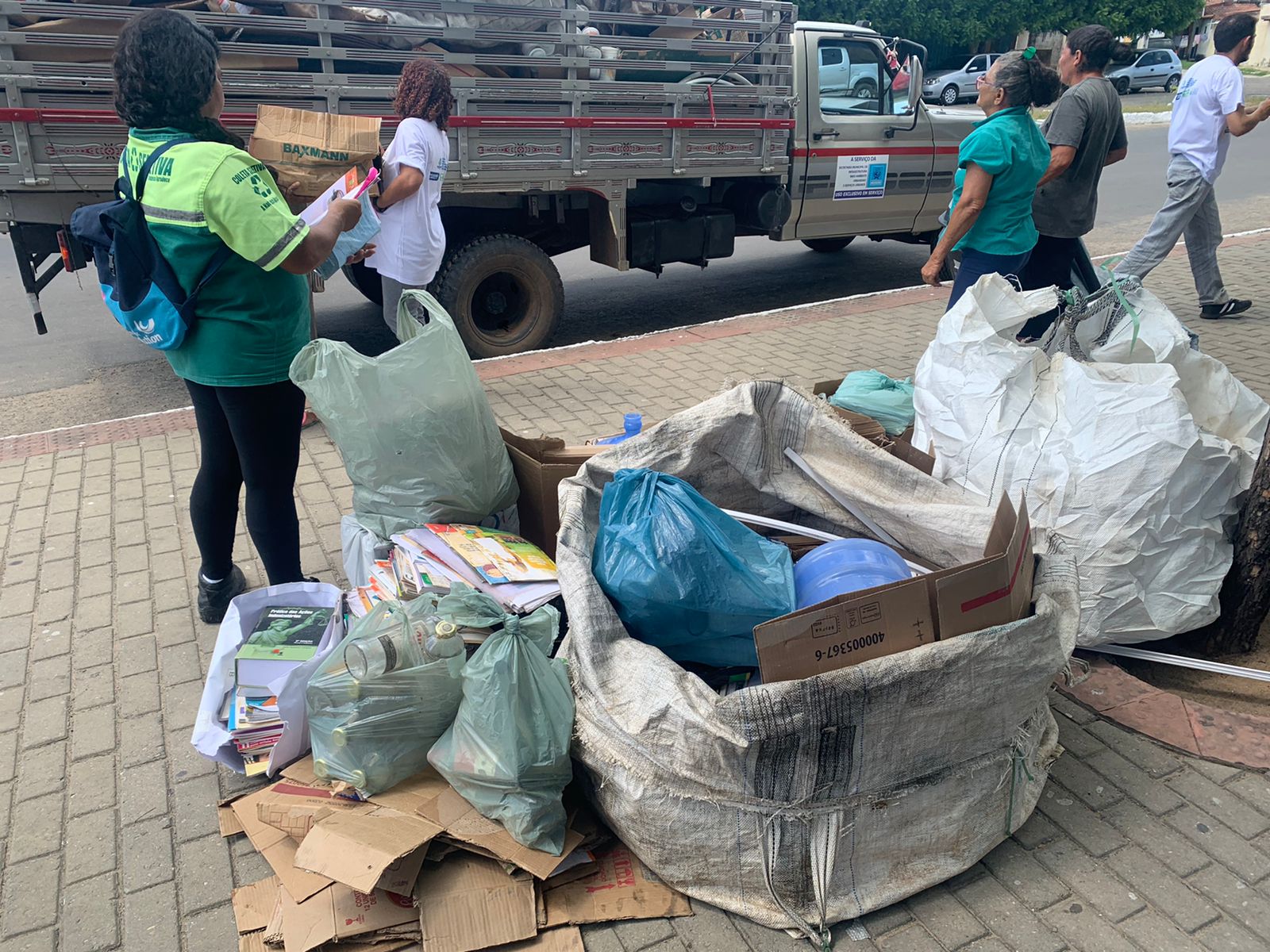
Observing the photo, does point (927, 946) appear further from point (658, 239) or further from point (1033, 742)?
point (658, 239)

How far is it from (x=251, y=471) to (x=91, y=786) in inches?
38.0

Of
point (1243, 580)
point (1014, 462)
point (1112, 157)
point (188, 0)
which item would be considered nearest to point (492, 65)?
point (188, 0)

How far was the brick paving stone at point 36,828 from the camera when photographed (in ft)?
7.45

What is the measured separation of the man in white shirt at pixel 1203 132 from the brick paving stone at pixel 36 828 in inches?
235

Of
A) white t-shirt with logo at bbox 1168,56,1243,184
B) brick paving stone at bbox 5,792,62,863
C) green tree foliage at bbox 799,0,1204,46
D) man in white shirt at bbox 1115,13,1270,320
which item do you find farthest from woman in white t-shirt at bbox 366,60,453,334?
green tree foliage at bbox 799,0,1204,46

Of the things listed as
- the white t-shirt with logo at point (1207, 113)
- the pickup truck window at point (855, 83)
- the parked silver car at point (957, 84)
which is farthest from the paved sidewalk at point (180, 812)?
the parked silver car at point (957, 84)

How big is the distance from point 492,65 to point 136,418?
9.32 feet

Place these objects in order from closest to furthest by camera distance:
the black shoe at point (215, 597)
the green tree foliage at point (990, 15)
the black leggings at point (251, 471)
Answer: the black leggings at point (251, 471) → the black shoe at point (215, 597) → the green tree foliage at point (990, 15)

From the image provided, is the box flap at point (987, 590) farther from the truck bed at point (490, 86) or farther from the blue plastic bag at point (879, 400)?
the truck bed at point (490, 86)

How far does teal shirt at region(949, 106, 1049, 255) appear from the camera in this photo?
4.10 m

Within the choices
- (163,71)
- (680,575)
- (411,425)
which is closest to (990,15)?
(411,425)

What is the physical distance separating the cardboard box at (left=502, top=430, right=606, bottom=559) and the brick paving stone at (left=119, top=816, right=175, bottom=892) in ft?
4.42

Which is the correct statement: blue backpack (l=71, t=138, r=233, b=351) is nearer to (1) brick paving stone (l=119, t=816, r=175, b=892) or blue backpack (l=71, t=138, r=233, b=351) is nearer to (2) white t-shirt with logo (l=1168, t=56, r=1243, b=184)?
(1) brick paving stone (l=119, t=816, r=175, b=892)

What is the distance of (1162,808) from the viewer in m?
2.33
